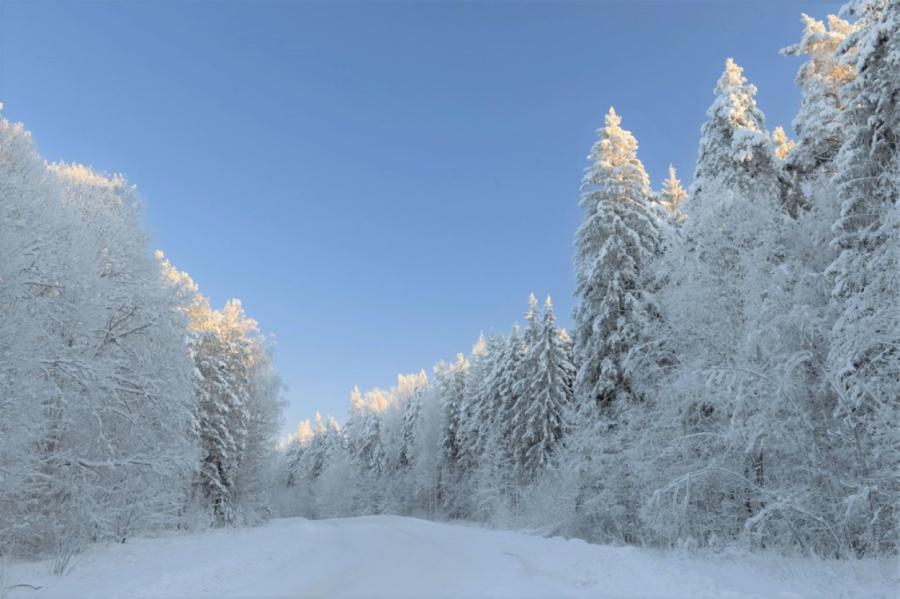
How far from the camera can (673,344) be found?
17594 millimetres

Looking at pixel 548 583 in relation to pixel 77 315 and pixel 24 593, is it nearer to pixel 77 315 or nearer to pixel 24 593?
pixel 24 593

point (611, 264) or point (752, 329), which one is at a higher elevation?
point (611, 264)

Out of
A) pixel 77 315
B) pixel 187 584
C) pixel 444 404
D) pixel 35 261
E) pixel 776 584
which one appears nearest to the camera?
pixel 776 584

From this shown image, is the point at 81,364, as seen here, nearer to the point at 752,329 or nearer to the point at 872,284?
the point at 752,329

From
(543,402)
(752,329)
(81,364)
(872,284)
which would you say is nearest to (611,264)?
(752,329)

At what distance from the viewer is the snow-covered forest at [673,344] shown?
36.7ft

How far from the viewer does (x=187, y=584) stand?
31.1 ft

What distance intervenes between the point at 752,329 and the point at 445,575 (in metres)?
9.28

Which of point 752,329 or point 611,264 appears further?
point 611,264

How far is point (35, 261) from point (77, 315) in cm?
318

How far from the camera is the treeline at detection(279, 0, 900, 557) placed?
11188 mm

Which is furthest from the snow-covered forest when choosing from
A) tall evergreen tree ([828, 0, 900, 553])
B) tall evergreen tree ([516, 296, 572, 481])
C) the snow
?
tall evergreen tree ([516, 296, 572, 481])

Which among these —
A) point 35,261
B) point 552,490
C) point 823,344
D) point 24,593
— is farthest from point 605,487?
point 35,261

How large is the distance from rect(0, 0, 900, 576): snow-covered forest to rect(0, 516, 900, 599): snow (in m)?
1.19
